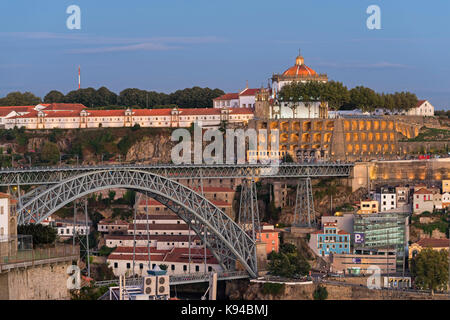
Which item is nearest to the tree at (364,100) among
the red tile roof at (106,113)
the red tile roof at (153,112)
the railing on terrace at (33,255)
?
the red tile roof at (153,112)

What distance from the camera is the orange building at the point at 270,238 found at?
6588cm

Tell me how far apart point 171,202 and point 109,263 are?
10563 millimetres

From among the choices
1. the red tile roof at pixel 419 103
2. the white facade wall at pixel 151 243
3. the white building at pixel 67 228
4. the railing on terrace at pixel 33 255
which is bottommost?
the white facade wall at pixel 151 243

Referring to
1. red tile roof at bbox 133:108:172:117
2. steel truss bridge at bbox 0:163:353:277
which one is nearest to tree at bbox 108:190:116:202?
red tile roof at bbox 133:108:172:117

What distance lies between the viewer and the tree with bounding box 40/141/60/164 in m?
88.1

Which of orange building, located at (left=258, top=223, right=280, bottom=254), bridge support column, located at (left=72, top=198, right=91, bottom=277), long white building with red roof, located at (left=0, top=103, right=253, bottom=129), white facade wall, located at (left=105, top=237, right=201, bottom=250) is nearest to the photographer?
bridge support column, located at (left=72, top=198, right=91, bottom=277)

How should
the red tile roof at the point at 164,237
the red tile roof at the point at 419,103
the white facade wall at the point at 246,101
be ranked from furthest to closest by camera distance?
1. the white facade wall at the point at 246,101
2. the red tile roof at the point at 419,103
3. the red tile roof at the point at 164,237

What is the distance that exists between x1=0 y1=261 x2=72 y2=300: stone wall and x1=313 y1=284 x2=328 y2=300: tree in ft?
102

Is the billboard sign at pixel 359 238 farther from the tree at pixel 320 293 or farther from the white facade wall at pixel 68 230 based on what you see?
the white facade wall at pixel 68 230

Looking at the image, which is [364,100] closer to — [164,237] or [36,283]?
[164,237]

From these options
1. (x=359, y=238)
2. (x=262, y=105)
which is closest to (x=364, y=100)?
(x=262, y=105)

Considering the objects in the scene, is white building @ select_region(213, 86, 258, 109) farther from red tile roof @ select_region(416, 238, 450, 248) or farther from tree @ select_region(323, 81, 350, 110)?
red tile roof @ select_region(416, 238, 450, 248)

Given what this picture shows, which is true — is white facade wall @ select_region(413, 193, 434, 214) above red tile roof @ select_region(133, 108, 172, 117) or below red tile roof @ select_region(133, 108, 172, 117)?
below

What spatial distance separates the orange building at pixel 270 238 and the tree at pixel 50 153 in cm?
2777
